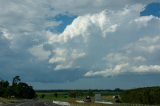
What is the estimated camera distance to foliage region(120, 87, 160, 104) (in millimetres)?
80562

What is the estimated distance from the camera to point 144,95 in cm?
8369

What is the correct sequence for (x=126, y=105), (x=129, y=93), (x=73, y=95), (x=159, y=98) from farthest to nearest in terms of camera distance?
(x=73, y=95) → (x=129, y=93) → (x=159, y=98) → (x=126, y=105)

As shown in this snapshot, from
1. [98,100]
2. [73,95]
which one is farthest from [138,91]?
[73,95]

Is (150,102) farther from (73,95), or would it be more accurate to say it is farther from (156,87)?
(73,95)

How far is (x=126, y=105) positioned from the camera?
72625 millimetres

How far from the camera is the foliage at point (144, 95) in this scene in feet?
264

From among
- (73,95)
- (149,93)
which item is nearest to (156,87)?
(149,93)

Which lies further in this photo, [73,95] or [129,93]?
[73,95]

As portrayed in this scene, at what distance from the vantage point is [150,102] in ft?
268

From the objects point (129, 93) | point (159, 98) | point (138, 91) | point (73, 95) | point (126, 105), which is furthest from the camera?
point (73, 95)

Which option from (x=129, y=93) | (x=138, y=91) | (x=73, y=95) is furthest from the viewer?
(x=73, y=95)

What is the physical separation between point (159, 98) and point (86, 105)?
14.2 meters

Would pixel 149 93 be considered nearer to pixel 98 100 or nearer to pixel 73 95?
pixel 98 100

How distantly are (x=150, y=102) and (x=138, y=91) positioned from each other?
5.12m
